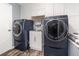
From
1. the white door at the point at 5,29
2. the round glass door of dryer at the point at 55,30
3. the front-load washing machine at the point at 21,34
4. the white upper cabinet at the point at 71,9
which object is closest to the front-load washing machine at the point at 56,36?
the round glass door of dryer at the point at 55,30

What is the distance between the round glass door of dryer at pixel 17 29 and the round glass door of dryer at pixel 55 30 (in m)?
0.36

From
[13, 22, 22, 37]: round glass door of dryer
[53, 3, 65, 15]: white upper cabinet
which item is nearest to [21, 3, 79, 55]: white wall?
[53, 3, 65, 15]: white upper cabinet

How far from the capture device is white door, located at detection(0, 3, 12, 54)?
1284 mm

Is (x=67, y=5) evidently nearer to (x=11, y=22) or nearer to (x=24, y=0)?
(x=24, y=0)

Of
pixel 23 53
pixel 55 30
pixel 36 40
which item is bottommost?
pixel 23 53

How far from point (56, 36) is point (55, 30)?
8 cm

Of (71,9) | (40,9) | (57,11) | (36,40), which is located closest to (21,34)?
(36,40)

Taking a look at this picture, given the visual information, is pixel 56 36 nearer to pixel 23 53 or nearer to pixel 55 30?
pixel 55 30

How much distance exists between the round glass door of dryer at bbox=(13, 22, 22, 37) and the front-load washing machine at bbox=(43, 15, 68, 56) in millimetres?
339

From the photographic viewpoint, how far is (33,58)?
48.3 inches

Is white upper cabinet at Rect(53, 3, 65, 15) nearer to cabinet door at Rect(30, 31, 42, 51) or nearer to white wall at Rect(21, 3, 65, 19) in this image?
white wall at Rect(21, 3, 65, 19)

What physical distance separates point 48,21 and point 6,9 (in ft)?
1.87

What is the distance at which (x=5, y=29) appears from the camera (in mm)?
1299

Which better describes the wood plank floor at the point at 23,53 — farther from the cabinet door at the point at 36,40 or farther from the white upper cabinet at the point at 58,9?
the white upper cabinet at the point at 58,9
